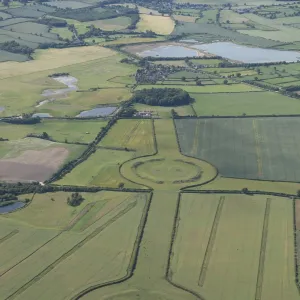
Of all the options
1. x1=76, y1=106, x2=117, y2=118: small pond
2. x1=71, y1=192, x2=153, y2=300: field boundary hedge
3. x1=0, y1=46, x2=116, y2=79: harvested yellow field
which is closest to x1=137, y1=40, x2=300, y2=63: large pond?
x1=0, y1=46, x2=116, y2=79: harvested yellow field

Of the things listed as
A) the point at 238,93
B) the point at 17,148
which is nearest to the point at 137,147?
the point at 17,148

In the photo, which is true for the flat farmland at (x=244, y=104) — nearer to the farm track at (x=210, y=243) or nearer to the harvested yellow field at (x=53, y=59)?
the farm track at (x=210, y=243)

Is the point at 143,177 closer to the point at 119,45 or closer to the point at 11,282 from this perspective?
the point at 11,282

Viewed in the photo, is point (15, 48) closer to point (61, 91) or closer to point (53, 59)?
point (53, 59)

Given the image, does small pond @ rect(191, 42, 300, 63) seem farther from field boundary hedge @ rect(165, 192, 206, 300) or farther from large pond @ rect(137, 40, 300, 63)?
field boundary hedge @ rect(165, 192, 206, 300)

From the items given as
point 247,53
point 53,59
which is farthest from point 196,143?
point 247,53
